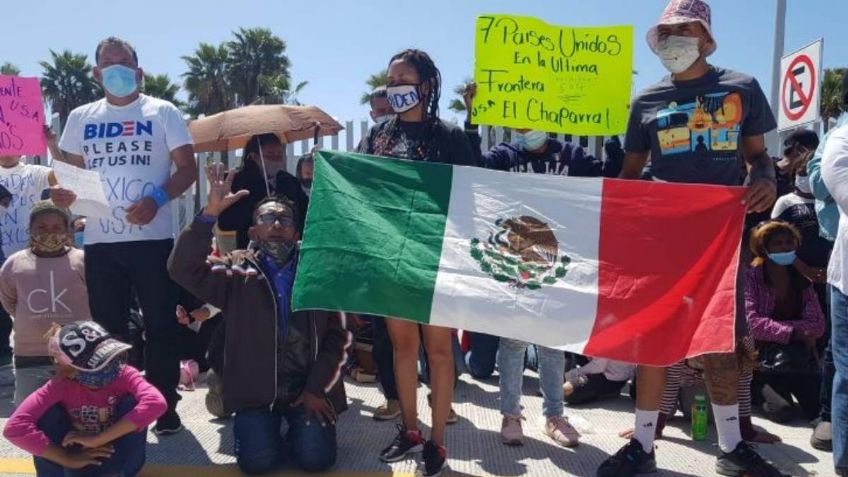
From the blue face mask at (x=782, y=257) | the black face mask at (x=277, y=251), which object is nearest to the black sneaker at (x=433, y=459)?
the black face mask at (x=277, y=251)

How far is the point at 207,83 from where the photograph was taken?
37562 mm

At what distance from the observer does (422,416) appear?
435 centimetres

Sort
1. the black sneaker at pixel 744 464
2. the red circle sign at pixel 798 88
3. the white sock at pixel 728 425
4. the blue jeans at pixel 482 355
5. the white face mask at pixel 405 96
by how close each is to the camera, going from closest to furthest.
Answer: the black sneaker at pixel 744 464 < the white sock at pixel 728 425 < the white face mask at pixel 405 96 < the blue jeans at pixel 482 355 < the red circle sign at pixel 798 88

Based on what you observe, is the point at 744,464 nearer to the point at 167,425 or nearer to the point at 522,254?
the point at 522,254

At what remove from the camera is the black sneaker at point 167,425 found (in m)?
3.91

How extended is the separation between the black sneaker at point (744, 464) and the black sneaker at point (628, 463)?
0.35 m

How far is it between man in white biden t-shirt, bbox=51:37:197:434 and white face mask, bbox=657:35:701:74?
2566mm

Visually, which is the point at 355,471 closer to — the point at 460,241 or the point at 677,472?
the point at 460,241

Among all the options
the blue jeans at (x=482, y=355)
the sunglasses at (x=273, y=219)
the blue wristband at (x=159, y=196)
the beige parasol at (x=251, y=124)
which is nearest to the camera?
the sunglasses at (x=273, y=219)

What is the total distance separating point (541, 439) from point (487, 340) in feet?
4.75

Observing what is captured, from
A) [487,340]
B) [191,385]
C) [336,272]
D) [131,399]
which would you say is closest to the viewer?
[131,399]

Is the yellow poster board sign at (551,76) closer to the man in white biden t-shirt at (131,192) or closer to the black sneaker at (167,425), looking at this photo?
the man in white biden t-shirt at (131,192)

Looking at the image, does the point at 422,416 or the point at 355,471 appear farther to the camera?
the point at 422,416

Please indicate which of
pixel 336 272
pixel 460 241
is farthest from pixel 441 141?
pixel 336 272
